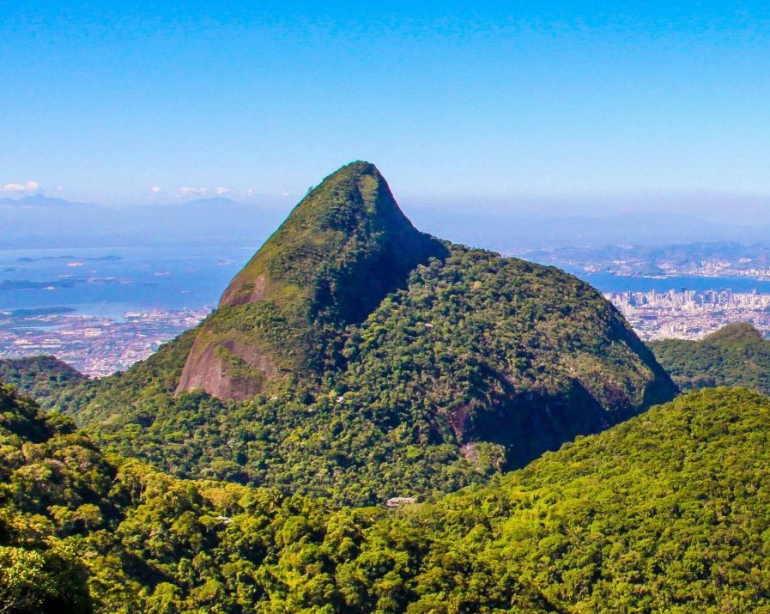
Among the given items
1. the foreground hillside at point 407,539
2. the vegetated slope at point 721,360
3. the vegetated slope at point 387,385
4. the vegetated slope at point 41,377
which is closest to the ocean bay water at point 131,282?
the vegetated slope at point 41,377

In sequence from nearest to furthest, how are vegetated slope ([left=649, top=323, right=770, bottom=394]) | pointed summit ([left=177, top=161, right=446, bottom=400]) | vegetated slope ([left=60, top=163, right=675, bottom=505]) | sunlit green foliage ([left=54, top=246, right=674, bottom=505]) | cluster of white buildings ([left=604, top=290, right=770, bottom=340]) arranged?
sunlit green foliage ([left=54, top=246, right=674, bottom=505]), vegetated slope ([left=60, top=163, right=675, bottom=505]), pointed summit ([left=177, top=161, right=446, bottom=400]), vegetated slope ([left=649, top=323, right=770, bottom=394]), cluster of white buildings ([left=604, top=290, right=770, bottom=340])

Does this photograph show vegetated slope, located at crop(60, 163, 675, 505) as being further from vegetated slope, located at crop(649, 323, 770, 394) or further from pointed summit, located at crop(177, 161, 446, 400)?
vegetated slope, located at crop(649, 323, 770, 394)

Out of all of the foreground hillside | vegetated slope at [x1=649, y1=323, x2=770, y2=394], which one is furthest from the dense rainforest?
vegetated slope at [x1=649, y1=323, x2=770, y2=394]

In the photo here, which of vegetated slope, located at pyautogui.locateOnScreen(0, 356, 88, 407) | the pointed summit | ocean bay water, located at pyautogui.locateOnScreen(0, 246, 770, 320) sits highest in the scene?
the pointed summit

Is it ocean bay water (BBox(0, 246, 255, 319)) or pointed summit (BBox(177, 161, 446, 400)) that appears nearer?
pointed summit (BBox(177, 161, 446, 400))

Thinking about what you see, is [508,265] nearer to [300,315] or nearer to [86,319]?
[300,315]

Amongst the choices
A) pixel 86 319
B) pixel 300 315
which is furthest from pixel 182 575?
pixel 86 319
